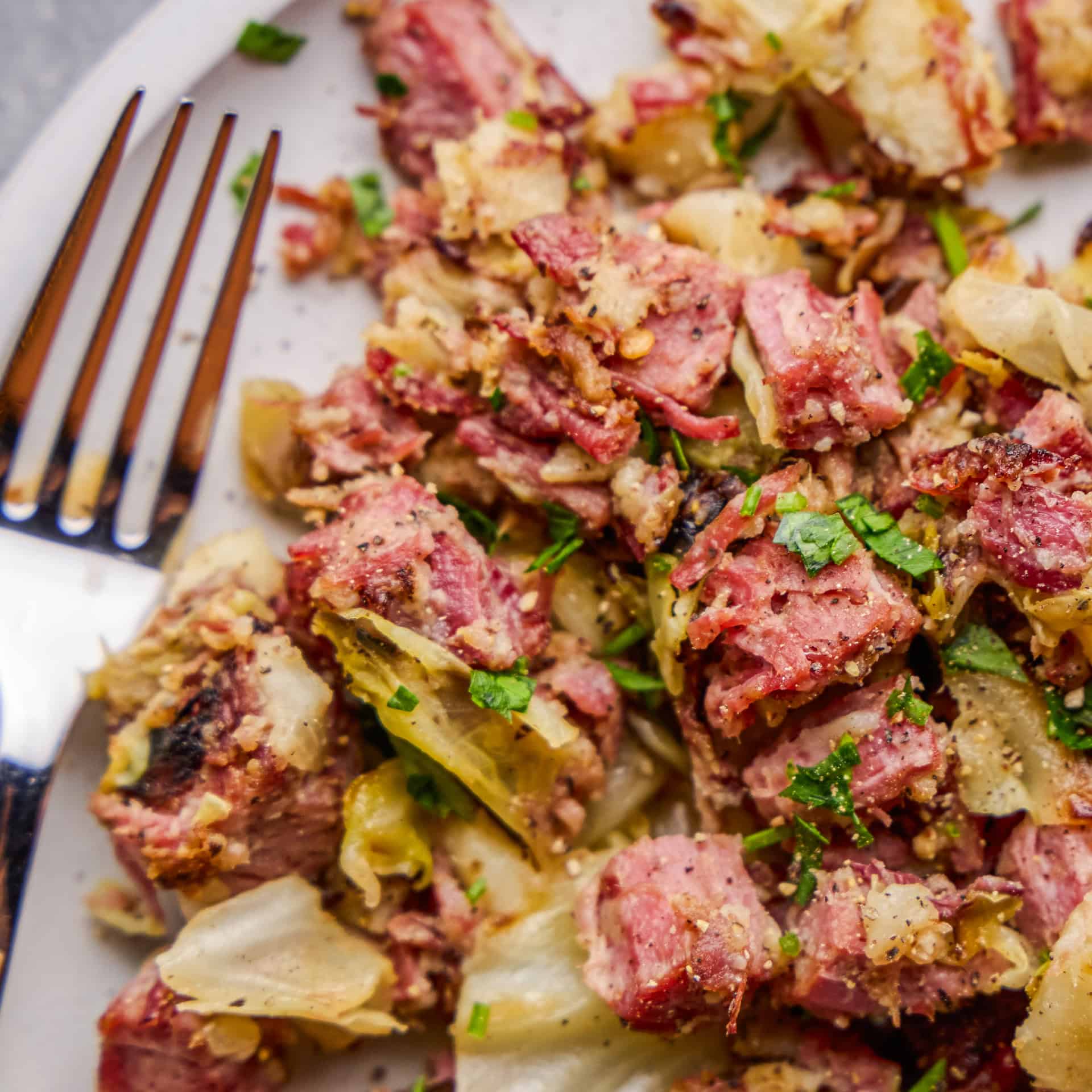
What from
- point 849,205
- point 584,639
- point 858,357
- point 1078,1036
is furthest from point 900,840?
point 849,205

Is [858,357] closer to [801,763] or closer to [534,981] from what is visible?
[801,763]

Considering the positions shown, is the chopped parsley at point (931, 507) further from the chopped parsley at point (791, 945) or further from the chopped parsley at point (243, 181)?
the chopped parsley at point (243, 181)

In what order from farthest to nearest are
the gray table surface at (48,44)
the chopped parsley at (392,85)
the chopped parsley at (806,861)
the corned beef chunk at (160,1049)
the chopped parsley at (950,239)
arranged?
the gray table surface at (48,44) → the chopped parsley at (392,85) → the chopped parsley at (950,239) → the corned beef chunk at (160,1049) → the chopped parsley at (806,861)

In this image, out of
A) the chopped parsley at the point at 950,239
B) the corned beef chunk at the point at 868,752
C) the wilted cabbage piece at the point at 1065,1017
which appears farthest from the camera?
the chopped parsley at the point at 950,239

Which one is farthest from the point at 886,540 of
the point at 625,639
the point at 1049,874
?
the point at 1049,874

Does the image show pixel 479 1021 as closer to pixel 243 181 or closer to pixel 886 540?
pixel 886 540

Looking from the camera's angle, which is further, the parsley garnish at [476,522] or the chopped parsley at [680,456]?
the parsley garnish at [476,522]

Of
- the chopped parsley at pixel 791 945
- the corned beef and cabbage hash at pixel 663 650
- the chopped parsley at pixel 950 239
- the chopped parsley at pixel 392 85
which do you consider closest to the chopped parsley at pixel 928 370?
the corned beef and cabbage hash at pixel 663 650

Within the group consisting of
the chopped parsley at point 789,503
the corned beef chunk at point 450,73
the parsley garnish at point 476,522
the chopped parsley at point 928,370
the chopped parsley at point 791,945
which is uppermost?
the corned beef chunk at point 450,73

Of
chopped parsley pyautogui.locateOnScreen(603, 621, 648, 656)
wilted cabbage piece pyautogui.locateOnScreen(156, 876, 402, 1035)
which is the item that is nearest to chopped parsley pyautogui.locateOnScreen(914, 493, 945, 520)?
chopped parsley pyautogui.locateOnScreen(603, 621, 648, 656)
